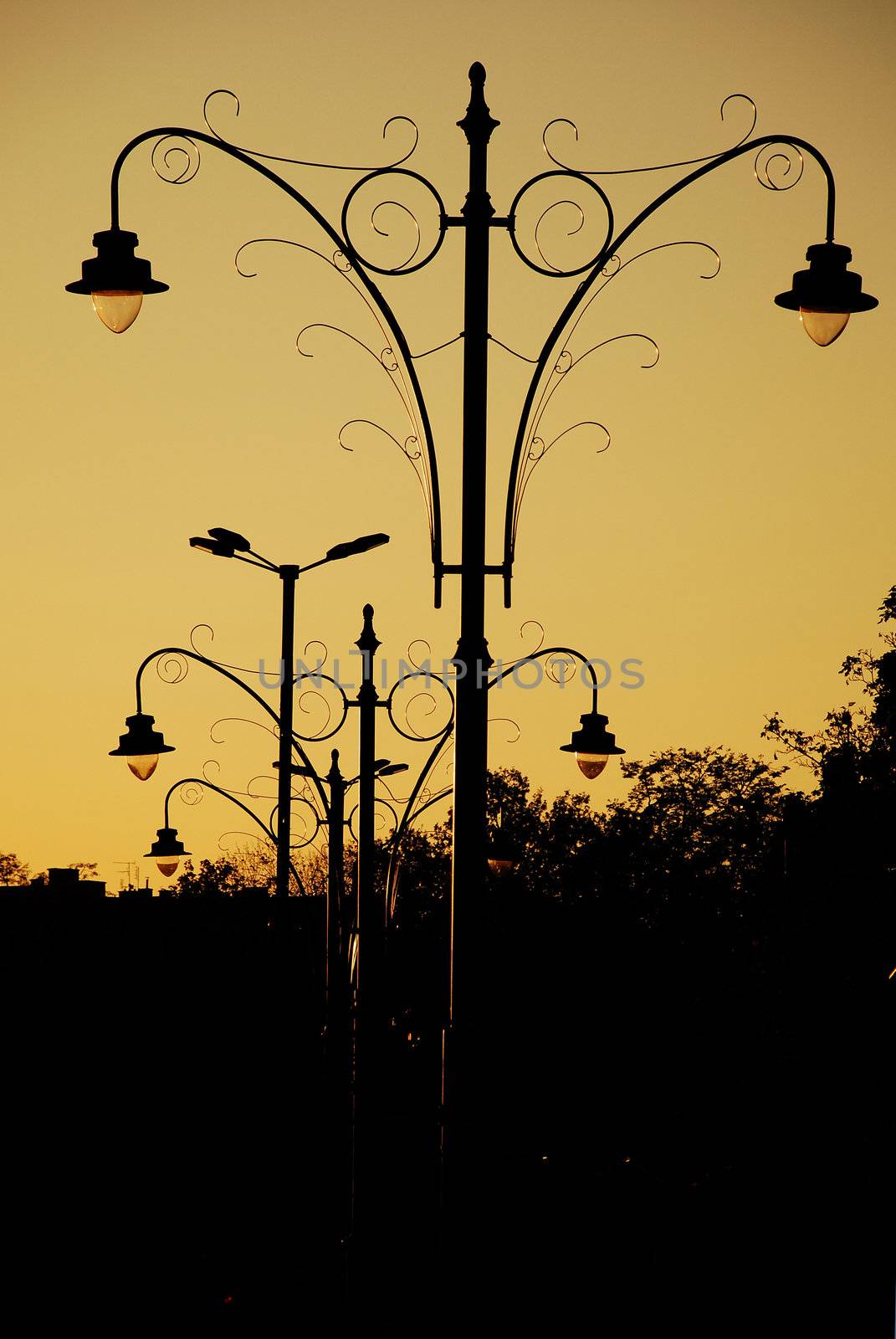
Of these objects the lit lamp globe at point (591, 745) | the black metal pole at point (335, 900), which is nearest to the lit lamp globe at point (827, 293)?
the lit lamp globe at point (591, 745)

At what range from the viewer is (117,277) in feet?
30.2

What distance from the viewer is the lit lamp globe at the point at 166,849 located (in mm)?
26172

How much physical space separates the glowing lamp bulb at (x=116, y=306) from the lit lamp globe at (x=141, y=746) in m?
9.22

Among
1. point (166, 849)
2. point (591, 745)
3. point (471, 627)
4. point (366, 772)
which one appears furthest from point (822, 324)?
point (166, 849)

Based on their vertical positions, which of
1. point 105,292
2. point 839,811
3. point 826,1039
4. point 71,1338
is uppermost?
point 839,811

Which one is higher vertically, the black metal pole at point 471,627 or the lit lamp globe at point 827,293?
the lit lamp globe at point 827,293

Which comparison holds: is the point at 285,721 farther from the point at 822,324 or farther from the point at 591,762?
the point at 822,324

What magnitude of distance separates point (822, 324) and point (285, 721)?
952 centimetres

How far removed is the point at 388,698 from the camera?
666 inches

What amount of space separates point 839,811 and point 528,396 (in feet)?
138

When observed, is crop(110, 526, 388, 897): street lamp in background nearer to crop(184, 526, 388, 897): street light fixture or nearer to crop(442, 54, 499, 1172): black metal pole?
crop(184, 526, 388, 897): street light fixture

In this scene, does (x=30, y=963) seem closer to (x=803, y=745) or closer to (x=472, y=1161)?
(x=803, y=745)

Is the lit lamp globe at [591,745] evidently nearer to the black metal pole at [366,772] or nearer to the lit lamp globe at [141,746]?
the black metal pole at [366,772]

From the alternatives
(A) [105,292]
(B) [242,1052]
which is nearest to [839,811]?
(B) [242,1052]
